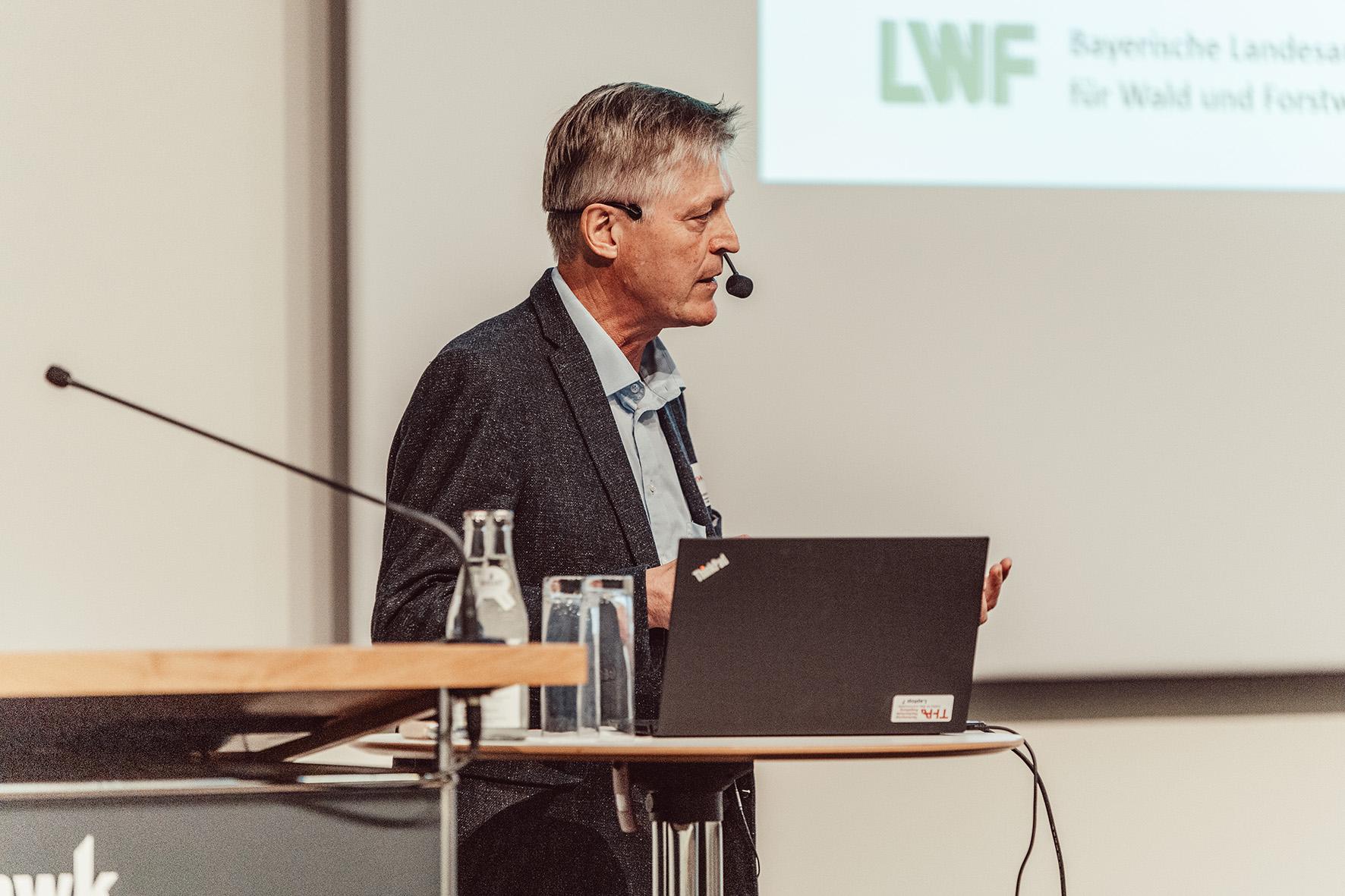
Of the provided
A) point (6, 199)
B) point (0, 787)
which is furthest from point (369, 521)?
point (0, 787)

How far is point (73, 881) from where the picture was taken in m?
1.11

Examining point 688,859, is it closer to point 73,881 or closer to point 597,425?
point 597,425

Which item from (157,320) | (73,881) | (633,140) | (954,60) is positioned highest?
(954,60)

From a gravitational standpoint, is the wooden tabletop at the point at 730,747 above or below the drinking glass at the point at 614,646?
below

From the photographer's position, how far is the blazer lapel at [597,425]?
187 cm

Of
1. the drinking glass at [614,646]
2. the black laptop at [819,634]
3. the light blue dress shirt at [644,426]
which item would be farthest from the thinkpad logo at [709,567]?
the light blue dress shirt at [644,426]

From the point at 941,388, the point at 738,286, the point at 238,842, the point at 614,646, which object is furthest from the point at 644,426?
the point at 238,842

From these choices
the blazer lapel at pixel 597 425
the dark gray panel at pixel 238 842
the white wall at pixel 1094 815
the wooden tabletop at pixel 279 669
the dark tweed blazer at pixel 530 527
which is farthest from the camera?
the white wall at pixel 1094 815

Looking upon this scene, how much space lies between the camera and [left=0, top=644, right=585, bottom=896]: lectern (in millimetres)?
1062

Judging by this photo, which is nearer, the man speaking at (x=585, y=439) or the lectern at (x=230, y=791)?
the lectern at (x=230, y=791)

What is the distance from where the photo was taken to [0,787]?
1129 millimetres

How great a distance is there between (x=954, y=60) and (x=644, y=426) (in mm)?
1127

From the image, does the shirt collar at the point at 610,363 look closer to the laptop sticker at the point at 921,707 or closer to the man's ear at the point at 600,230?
the man's ear at the point at 600,230

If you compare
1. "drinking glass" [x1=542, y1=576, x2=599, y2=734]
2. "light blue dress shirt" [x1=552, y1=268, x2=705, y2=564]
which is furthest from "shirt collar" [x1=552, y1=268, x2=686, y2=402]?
"drinking glass" [x1=542, y1=576, x2=599, y2=734]
